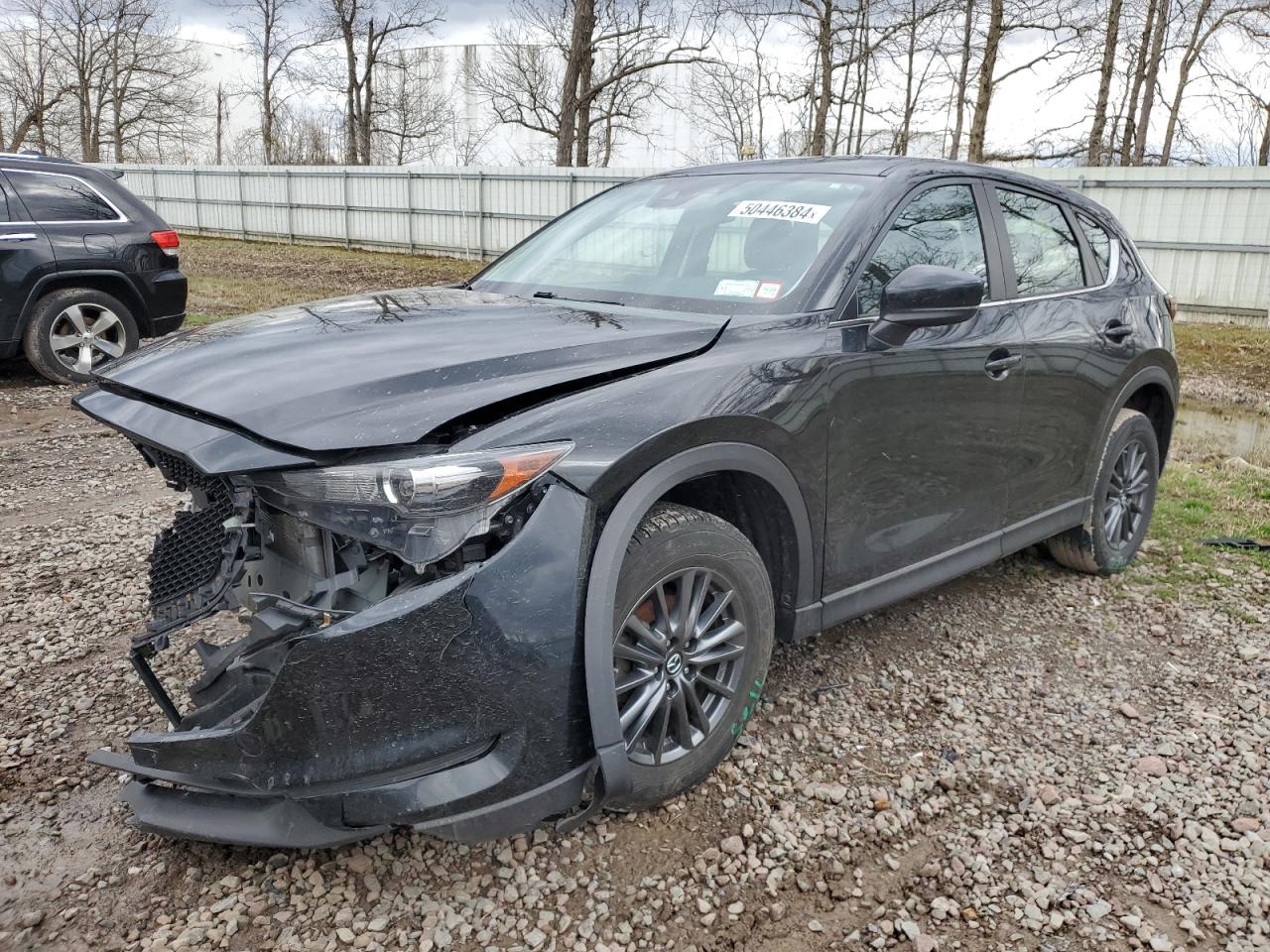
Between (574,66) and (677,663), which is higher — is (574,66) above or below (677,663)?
above

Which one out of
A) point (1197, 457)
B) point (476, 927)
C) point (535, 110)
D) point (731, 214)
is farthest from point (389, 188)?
point (476, 927)

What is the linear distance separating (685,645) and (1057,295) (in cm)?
239

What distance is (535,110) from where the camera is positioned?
33031 millimetres

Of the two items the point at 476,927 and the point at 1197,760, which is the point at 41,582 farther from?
the point at 1197,760

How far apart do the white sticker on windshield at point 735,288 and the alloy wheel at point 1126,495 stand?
225cm

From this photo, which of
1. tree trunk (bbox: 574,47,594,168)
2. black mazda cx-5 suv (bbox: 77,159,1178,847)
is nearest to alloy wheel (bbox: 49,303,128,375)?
black mazda cx-5 suv (bbox: 77,159,1178,847)

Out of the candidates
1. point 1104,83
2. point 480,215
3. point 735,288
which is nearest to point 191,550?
point 735,288

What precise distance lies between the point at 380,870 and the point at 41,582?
2517 millimetres

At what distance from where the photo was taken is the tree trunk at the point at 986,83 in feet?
64.2

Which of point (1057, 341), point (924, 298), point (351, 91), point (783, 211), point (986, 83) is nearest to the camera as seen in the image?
point (924, 298)

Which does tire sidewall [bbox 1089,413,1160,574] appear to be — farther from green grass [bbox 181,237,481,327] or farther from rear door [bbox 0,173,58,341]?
green grass [bbox 181,237,481,327]

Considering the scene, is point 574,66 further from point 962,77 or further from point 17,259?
point 17,259

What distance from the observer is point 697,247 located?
3443 mm

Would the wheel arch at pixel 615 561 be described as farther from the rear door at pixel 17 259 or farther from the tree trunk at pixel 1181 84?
the tree trunk at pixel 1181 84
